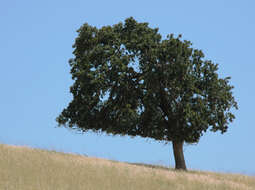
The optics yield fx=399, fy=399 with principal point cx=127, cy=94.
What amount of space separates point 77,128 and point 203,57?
13.1 meters

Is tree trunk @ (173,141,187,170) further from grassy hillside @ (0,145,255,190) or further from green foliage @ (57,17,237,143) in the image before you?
grassy hillside @ (0,145,255,190)

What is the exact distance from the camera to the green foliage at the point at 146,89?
3369cm

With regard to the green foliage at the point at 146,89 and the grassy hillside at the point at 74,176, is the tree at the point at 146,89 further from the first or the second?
the grassy hillside at the point at 74,176

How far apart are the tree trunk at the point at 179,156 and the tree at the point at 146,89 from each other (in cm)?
106

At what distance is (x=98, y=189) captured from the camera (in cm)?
2100

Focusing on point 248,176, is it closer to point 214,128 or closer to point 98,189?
point 214,128

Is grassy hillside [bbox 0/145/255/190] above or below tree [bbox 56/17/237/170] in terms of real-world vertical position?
below

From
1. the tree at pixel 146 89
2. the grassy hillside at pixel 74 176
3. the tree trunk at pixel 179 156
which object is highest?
the tree at pixel 146 89

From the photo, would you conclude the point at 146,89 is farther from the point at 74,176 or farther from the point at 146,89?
the point at 74,176

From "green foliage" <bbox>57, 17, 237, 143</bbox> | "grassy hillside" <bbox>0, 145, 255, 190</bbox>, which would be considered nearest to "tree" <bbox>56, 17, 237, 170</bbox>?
"green foliage" <bbox>57, 17, 237, 143</bbox>

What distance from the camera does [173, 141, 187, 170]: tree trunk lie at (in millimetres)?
36438

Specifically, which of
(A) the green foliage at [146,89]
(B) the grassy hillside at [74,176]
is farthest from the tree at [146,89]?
(B) the grassy hillside at [74,176]

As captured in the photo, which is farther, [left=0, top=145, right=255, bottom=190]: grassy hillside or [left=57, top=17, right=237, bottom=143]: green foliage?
[left=57, top=17, right=237, bottom=143]: green foliage

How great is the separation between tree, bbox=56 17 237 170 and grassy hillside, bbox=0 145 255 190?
18.5 feet
